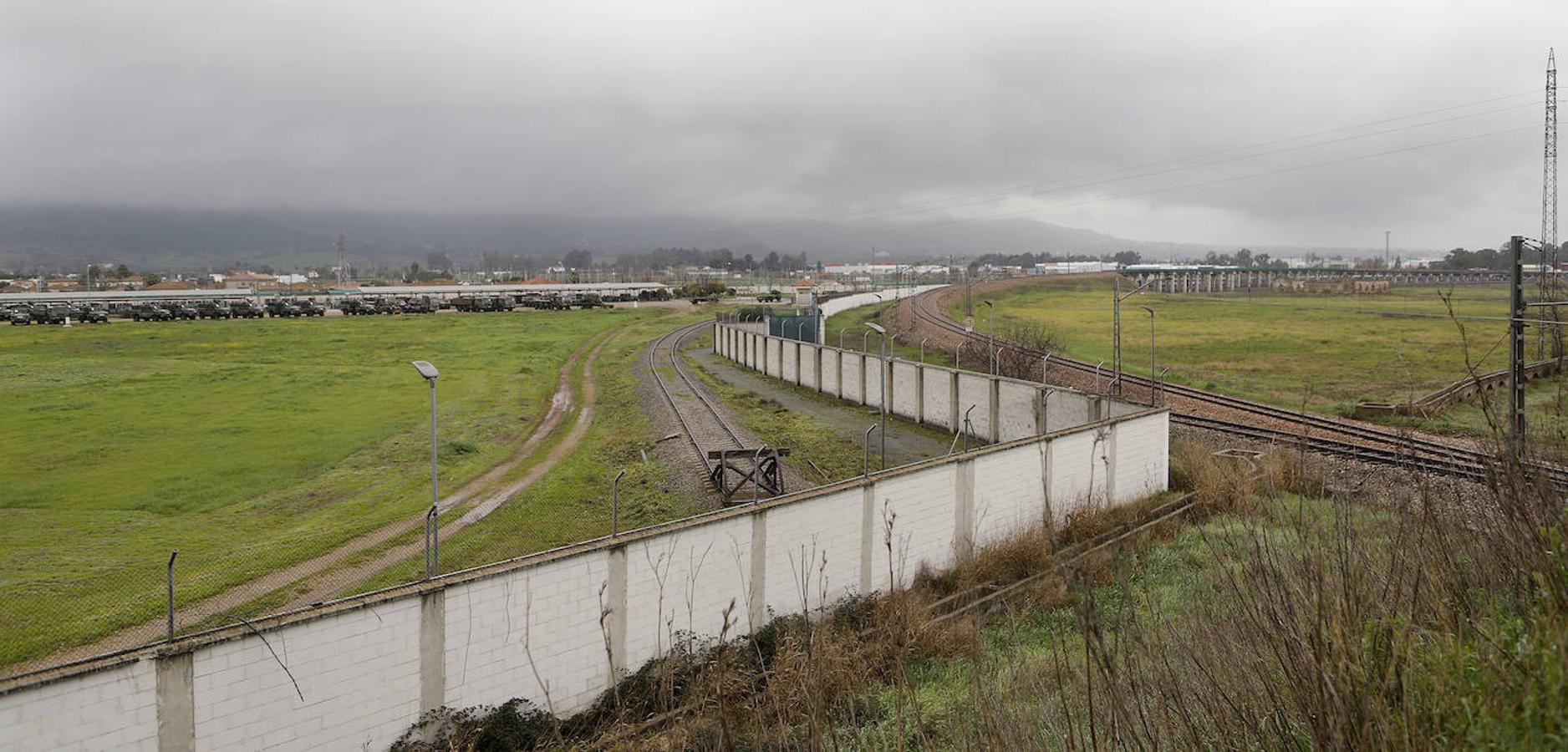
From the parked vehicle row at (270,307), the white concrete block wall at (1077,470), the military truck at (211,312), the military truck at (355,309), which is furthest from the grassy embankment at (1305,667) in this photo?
the military truck at (355,309)

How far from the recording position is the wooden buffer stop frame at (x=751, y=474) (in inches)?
976

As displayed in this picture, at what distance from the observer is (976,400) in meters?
36.4

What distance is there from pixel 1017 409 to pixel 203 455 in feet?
103

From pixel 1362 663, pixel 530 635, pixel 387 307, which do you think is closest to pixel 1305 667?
pixel 1362 663

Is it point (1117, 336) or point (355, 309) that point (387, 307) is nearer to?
point (355, 309)

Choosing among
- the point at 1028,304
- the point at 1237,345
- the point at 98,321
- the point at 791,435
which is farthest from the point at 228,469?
the point at 1028,304

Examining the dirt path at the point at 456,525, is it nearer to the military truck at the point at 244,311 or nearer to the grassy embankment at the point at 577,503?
the grassy embankment at the point at 577,503

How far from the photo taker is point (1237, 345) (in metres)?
73.4

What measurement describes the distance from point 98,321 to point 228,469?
81827 mm

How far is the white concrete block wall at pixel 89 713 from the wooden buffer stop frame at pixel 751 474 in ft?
46.1

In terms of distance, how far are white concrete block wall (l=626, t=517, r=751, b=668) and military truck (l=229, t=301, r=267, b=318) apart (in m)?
107

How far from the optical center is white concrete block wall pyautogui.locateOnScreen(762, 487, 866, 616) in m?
18.1

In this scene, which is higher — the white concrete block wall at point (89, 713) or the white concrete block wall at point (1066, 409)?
the white concrete block wall at point (1066, 409)

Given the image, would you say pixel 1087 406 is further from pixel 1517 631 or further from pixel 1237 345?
pixel 1237 345
